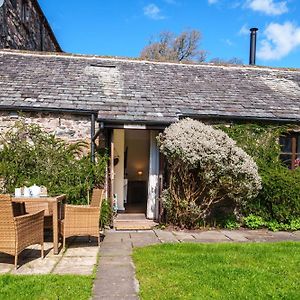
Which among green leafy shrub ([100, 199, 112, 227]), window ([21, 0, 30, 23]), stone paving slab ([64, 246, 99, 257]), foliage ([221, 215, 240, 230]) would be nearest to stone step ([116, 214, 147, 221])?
green leafy shrub ([100, 199, 112, 227])

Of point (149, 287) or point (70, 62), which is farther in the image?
point (70, 62)

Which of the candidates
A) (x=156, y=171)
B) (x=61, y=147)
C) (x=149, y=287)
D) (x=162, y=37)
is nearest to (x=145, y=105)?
(x=156, y=171)

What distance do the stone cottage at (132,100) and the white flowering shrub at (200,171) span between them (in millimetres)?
643

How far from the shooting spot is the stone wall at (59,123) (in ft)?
28.2

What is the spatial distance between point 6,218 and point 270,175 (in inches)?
238

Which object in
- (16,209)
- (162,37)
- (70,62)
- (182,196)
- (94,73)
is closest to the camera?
(16,209)

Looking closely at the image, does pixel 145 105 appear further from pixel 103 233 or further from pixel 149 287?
pixel 149 287

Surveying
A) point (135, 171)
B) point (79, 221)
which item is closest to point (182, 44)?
point (135, 171)

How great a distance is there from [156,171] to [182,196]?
3.38ft

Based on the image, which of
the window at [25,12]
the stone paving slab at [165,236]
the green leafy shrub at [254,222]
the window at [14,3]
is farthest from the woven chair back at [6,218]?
the window at [25,12]

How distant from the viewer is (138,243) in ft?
22.4

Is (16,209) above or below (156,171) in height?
below

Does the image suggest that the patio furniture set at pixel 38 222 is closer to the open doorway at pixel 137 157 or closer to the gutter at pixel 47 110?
the gutter at pixel 47 110

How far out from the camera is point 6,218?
4984mm
